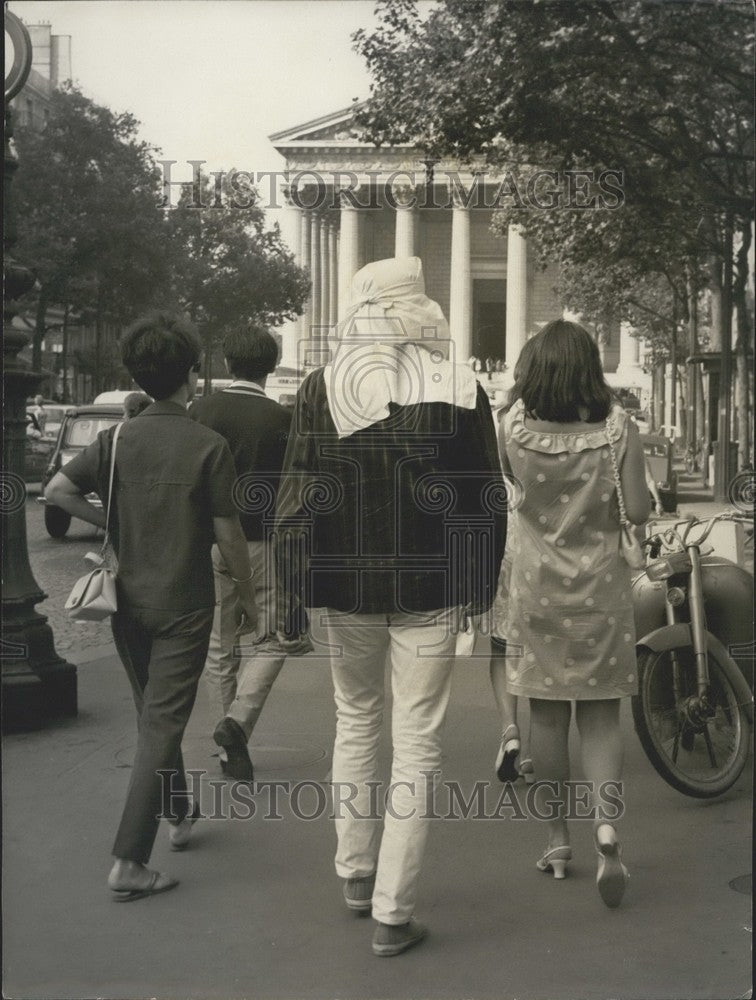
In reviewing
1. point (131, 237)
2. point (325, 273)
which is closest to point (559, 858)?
point (325, 273)

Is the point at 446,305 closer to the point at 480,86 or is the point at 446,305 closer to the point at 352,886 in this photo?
the point at 480,86

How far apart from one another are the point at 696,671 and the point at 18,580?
11.0 ft

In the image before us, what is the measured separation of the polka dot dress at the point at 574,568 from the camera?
12.9 ft

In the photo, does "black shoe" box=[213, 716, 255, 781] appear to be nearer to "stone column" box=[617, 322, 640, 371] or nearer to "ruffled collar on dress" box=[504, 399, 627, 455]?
"ruffled collar on dress" box=[504, 399, 627, 455]

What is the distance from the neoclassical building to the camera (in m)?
5.20

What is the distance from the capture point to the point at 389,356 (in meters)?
3.79

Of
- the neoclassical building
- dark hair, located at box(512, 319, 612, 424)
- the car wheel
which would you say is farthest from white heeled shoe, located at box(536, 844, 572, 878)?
the car wheel

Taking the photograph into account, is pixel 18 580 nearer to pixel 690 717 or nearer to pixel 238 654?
pixel 238 654

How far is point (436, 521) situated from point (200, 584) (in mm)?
857

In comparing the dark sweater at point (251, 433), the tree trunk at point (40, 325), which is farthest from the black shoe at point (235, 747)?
the tree trunk at point (40, 325)

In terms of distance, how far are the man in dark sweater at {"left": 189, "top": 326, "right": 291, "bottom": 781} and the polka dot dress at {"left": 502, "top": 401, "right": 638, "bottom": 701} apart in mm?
1537

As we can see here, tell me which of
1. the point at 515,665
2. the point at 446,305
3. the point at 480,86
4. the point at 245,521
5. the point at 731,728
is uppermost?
the point at 480,86

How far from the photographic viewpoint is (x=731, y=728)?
16.5ft

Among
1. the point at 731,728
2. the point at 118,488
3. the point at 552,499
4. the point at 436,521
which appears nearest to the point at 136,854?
the point at 118,488
